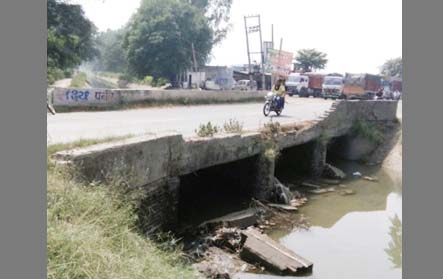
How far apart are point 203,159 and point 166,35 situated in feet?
8.71

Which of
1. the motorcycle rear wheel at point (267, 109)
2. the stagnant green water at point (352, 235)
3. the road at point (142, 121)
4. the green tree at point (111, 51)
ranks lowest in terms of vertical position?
the stagnant green water at point (352, 235)

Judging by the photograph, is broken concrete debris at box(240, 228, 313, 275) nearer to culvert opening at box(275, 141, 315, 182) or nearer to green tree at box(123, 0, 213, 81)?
green tree at box(123, 0, 213, 81)

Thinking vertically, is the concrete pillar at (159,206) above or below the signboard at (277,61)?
below

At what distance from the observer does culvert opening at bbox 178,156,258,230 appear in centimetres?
997

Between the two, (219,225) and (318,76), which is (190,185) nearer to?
(219,225)

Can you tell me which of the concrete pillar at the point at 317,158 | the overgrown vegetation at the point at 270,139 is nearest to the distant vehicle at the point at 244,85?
the concrete pillar at the point at 317,158

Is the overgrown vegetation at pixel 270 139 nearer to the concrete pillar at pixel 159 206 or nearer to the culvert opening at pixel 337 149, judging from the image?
the concrete pillar at pixel 159 206

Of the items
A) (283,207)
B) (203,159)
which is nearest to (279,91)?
(283,207)

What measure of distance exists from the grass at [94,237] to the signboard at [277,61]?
617cm

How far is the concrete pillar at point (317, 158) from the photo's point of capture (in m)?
14.7

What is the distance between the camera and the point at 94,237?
4004 mm

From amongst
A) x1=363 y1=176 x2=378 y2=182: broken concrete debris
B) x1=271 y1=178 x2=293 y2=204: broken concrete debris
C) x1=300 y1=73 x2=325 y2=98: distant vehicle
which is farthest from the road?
x1=300 y1=73 x2=325 y2=98: distant vehicle

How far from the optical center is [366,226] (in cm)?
1005

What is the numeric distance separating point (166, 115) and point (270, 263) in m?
7.41
